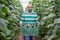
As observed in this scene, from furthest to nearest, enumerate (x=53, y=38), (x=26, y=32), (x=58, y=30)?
(x=26, y=32) < (x=53, y=38) < (x=58, y=30)

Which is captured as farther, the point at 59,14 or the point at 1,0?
the point at 59,14

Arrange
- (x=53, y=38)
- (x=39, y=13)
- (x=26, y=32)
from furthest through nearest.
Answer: (x=39, y=13)
(x=26, y=32)
(x=53, y=38)

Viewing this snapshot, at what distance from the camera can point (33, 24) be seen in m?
4.78

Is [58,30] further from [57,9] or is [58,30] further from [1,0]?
[1,0]

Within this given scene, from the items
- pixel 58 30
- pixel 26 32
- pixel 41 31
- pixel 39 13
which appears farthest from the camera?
pixel 39 13

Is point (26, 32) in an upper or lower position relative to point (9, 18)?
lower

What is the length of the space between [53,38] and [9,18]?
1041 millimetres

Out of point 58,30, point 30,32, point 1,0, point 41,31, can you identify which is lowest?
point 41,31

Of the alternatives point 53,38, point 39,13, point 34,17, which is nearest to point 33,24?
point 34,17

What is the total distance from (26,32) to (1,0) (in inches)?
66.4

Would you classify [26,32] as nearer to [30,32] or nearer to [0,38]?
[30,32]

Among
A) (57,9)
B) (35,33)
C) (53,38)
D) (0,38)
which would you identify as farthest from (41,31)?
(0,38)

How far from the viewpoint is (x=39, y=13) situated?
6840 mm

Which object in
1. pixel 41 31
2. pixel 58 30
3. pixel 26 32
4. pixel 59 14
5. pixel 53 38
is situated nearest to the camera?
pixel 58 30
